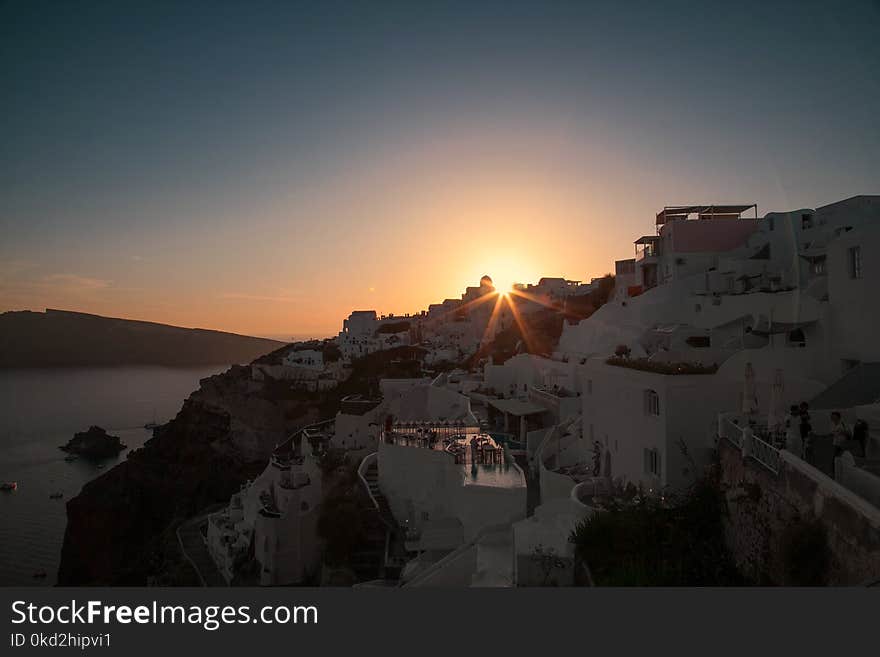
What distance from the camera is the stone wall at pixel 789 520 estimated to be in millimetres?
4438

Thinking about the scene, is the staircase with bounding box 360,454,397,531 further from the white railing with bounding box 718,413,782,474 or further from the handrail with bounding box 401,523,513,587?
the white railing with bounding box 718,413,782,474

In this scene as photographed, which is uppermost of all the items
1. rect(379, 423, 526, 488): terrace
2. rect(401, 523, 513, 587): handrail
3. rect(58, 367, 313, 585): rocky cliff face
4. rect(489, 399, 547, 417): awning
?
rect(489, 399, 547, 417): awning

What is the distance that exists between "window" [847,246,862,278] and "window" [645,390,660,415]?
16.3 ft

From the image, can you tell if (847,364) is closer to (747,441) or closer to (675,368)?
(675,368)

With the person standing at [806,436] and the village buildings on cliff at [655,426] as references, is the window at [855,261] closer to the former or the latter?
the village buildings on cliff at [655,426]

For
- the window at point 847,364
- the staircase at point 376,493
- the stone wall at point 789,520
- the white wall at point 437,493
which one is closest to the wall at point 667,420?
the stone wall at point 789,520

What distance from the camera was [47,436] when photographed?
185 ft

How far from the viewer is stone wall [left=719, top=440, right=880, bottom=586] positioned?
4.44m

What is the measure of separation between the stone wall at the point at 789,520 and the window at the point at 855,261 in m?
6.10

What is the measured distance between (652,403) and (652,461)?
1.11m

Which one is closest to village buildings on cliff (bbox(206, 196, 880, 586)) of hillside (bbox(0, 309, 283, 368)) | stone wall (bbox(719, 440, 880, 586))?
stone wall (bbox(719, 440, 880, 586))

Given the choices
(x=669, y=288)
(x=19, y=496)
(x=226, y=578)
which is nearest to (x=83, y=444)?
(x=19, y=496)

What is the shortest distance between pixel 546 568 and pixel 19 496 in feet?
166

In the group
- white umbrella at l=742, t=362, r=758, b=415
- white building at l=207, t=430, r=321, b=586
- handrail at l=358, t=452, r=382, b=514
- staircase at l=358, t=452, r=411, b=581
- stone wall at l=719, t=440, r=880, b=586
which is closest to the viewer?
stone wall at l=719, t=440, r=880, b=586
